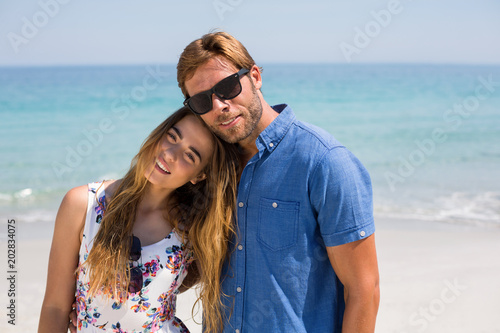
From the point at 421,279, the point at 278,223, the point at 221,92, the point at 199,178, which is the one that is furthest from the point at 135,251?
the point at 421,279

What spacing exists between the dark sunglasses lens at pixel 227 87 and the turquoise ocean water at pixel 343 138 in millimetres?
6314

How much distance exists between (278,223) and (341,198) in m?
0.33

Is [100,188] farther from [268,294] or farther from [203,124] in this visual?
[268,294]

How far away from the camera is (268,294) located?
2232 mm

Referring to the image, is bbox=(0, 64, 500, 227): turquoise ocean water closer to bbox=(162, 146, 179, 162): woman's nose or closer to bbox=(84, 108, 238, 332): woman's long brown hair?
bbox=(84, 108, 238, 332): woman's long brown hair

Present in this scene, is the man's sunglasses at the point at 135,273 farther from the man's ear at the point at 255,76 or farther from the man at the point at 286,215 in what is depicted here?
the man's ear at the point at 255,76

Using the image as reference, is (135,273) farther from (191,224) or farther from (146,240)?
(191,224)

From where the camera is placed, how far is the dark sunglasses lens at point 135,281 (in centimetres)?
237

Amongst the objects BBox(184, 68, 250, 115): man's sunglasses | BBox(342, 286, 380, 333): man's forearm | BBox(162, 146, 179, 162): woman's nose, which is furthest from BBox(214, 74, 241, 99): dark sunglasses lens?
BBox(342, 286, 380, 333): man's forearm

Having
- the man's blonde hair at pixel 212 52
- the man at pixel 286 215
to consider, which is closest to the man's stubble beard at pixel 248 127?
the man at pixel 286 215

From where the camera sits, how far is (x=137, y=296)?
93.8 inches

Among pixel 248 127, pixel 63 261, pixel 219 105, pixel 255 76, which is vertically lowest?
pixel 63 261

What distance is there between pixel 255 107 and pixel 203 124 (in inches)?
13.6

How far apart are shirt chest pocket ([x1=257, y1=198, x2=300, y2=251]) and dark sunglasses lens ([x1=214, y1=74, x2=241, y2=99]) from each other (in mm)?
556
